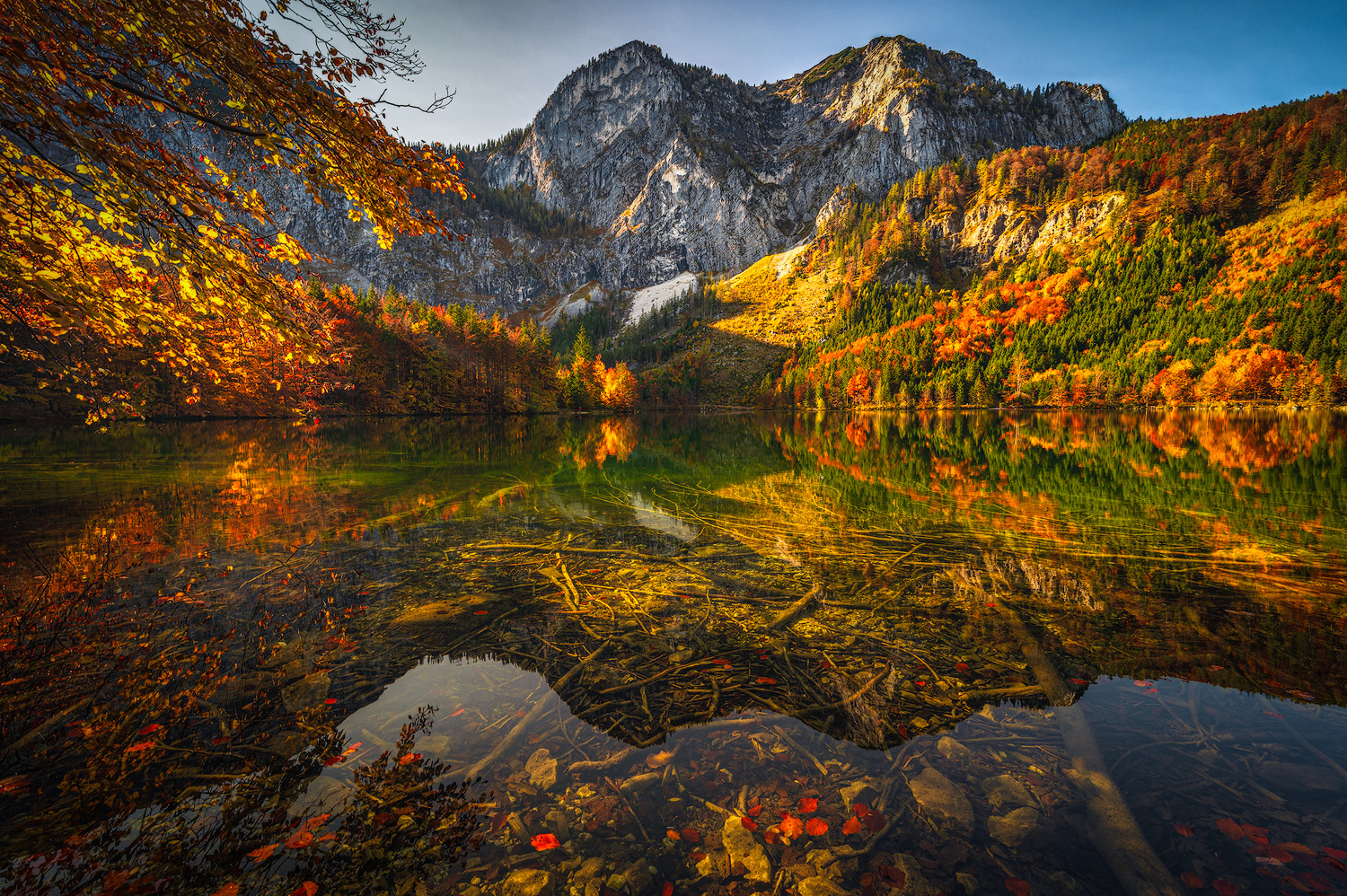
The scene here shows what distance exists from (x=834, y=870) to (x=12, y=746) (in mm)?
5326

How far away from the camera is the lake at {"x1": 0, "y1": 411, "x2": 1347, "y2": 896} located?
2.51m

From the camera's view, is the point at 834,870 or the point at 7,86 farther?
the point at 7,86

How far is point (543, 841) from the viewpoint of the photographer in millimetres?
2641

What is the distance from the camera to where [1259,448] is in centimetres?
1930

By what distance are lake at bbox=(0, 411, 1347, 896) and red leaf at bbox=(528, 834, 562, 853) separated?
2cm

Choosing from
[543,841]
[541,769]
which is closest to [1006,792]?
[543,841]

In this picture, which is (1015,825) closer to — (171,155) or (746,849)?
(746,849)

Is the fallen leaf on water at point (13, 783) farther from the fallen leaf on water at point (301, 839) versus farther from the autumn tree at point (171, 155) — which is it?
the autumn tree at point (171, 155)

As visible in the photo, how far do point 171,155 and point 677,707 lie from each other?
7620 mm

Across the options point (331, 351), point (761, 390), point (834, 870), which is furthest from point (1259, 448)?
point (761, 390)

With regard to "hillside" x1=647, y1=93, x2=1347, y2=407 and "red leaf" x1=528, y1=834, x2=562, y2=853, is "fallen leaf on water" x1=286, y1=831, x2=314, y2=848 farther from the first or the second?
"hillside" x1=647, y1=93, x2=1347, y2=407

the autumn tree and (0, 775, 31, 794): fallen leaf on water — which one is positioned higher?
the autumn tree

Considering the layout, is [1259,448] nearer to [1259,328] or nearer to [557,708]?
[557,708]

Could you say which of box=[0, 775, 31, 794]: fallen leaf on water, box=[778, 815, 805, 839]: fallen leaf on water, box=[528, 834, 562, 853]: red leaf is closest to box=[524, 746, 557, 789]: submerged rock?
box=[528, 834, 562, 853]: red leaf
